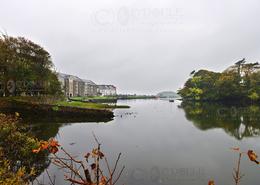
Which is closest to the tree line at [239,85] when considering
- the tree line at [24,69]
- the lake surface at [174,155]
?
the lake surface at [174,155]

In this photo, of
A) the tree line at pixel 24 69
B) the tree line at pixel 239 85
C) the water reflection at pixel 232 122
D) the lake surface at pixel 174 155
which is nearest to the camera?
the lake surface at pixel 174 155

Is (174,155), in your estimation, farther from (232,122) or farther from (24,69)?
(24,69)

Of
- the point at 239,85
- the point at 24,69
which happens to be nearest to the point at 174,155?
the point at 24,69

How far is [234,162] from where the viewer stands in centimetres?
837

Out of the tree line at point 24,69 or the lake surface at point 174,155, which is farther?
the tree line at point 24,69

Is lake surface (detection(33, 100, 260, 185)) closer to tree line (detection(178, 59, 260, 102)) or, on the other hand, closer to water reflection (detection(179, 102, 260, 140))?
water reflection (detection(179, 102, 260, 140))

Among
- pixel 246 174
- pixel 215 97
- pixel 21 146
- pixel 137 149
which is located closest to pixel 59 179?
pixel 21 146

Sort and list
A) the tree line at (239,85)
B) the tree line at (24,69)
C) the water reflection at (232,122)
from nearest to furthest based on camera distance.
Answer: the water reflection at (232,122), the tree line at (24,69), the tree line at (239,85)

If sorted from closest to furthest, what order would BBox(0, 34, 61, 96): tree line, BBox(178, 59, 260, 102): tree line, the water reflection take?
1. the water reflection
2. BBox(0, 34, 61, 96): tree line
3. BBox(178, 59, 260, 102): tree line

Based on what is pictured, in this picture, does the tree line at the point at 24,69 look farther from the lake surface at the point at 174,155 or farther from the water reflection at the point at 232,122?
the water reflection at the point at 232,122

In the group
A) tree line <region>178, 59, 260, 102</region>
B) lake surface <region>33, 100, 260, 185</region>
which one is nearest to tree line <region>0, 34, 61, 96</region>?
lake surface <region>33, 100, 260, 185</region>

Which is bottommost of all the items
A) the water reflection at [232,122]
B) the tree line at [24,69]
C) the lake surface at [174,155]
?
the lake surface at [174,155]

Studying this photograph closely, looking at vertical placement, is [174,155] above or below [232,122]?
below

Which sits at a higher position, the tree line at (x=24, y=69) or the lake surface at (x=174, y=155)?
the tree line at (x=24, y=69)
